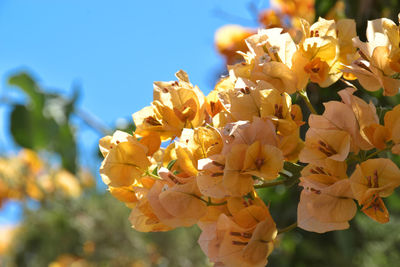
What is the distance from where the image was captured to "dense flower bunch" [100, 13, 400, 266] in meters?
0.21

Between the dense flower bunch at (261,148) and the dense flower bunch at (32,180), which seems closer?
the dense flower bunch at (261,148)

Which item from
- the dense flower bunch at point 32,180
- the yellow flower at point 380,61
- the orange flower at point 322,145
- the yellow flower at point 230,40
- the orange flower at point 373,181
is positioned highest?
the yellow flower at point 380,61

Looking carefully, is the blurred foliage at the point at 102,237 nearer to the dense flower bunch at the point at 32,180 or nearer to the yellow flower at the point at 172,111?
the dense flower bunch at the point at 32,180

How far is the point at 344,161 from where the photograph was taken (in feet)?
0.74

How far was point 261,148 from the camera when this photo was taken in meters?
0.22

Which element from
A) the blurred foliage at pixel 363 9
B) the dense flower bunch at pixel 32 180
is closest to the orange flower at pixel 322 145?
the blurred foliage at pixel 363 9

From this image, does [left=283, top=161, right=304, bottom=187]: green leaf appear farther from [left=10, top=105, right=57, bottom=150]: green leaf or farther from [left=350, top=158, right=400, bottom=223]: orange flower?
[left=10, top=105, right=57, bottom=150]: green leaf

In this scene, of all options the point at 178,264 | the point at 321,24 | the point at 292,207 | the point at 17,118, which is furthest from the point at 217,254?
the point at 178,264

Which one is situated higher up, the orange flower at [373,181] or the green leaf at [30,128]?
the green leaf at [30,128]

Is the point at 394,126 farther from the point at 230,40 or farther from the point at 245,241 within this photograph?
the point at 230,40

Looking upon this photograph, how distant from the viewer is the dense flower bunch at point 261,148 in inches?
8.4

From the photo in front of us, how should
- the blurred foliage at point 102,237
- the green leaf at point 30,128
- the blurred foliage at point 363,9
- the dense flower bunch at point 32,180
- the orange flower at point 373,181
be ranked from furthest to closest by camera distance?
the dense flower bunch at point 32,180, the blurred foliage at point 102,237, the green leaf at point 30,128, the blurred foliage at point 363,9, the orange flower at point 373,181

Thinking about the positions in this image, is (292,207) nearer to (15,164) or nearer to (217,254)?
(217,254)

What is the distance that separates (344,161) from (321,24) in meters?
0.09
